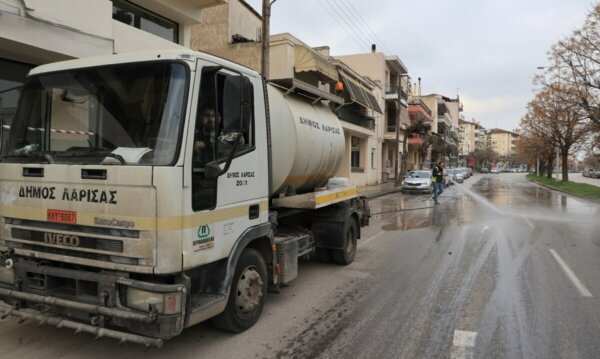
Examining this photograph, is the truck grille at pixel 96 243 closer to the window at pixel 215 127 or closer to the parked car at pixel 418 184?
the window at pixel 215 127

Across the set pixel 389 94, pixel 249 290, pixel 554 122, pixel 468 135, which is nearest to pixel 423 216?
pixel 249 290

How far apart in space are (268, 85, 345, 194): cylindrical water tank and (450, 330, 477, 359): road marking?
9.06 ft

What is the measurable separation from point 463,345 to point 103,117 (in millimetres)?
4071

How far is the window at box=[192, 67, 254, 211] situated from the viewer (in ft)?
12.9

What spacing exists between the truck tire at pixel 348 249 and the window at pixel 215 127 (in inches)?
151

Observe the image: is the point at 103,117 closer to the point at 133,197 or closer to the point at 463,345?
the point at 133,197

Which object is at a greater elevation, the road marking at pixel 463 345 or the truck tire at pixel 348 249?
the truck tire at pixel 348 249

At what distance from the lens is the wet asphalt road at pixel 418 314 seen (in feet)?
14.1

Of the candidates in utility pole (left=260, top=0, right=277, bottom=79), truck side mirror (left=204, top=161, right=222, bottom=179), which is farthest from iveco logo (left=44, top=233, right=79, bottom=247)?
utility pole (left=260, top=0, right=277, bottom=79)

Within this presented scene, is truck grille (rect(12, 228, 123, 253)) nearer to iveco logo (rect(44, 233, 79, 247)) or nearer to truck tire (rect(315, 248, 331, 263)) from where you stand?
iveco logo (rect(44, 233, 79, 247))

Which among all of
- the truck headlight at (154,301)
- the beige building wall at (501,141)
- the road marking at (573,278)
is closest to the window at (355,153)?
the road marking at (573,278)

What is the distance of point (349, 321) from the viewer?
→ 5109mm

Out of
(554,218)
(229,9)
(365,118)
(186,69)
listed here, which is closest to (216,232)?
(186,69)

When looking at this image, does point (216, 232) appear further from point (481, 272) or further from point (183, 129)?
point (481, 272)
